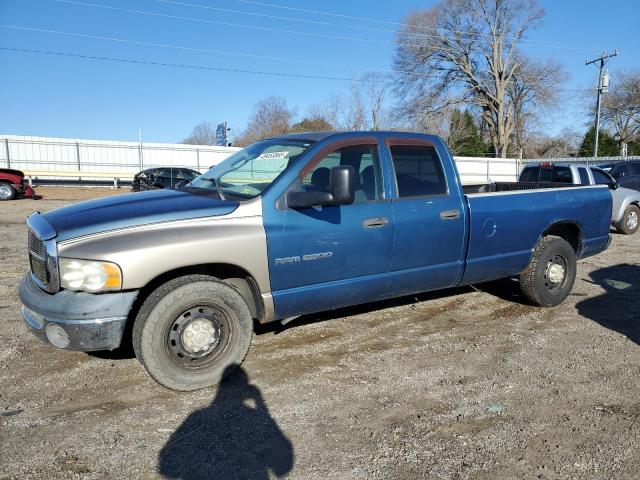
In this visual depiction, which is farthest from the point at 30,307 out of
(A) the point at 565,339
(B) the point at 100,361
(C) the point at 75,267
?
(A) the point at 565,339

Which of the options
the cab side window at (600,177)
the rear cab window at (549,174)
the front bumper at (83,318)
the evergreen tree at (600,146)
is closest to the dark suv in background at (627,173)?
the cab side window at (600,177)

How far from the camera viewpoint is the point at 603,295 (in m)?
6.36

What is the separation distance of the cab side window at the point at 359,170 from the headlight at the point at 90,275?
1.67 meters

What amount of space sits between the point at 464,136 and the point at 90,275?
149 ft

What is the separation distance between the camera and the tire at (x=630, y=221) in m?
12.1

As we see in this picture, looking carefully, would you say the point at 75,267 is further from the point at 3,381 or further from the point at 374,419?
the point at 374,419

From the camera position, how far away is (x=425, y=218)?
4496 millimetres

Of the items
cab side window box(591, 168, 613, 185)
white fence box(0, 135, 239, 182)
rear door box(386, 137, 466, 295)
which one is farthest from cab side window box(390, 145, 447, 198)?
white fence box(0, 135, 239, 182)

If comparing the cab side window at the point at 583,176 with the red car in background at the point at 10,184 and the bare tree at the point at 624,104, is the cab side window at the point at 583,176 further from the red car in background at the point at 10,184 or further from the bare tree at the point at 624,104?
the bare tree at the point at 624,104

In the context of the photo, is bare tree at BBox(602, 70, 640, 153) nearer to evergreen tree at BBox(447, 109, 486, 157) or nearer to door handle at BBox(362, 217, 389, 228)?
evergreen tree at BBox(447, 109, 486, 157)

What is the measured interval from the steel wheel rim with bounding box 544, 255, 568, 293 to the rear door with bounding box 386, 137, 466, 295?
1.47 meters

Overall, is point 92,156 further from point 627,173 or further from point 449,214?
point 449,214

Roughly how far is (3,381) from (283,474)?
244 centimetres

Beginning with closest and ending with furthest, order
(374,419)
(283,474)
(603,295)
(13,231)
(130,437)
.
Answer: (283,474) → (130,437) → (374,419) → (603,295) → (13,231)
